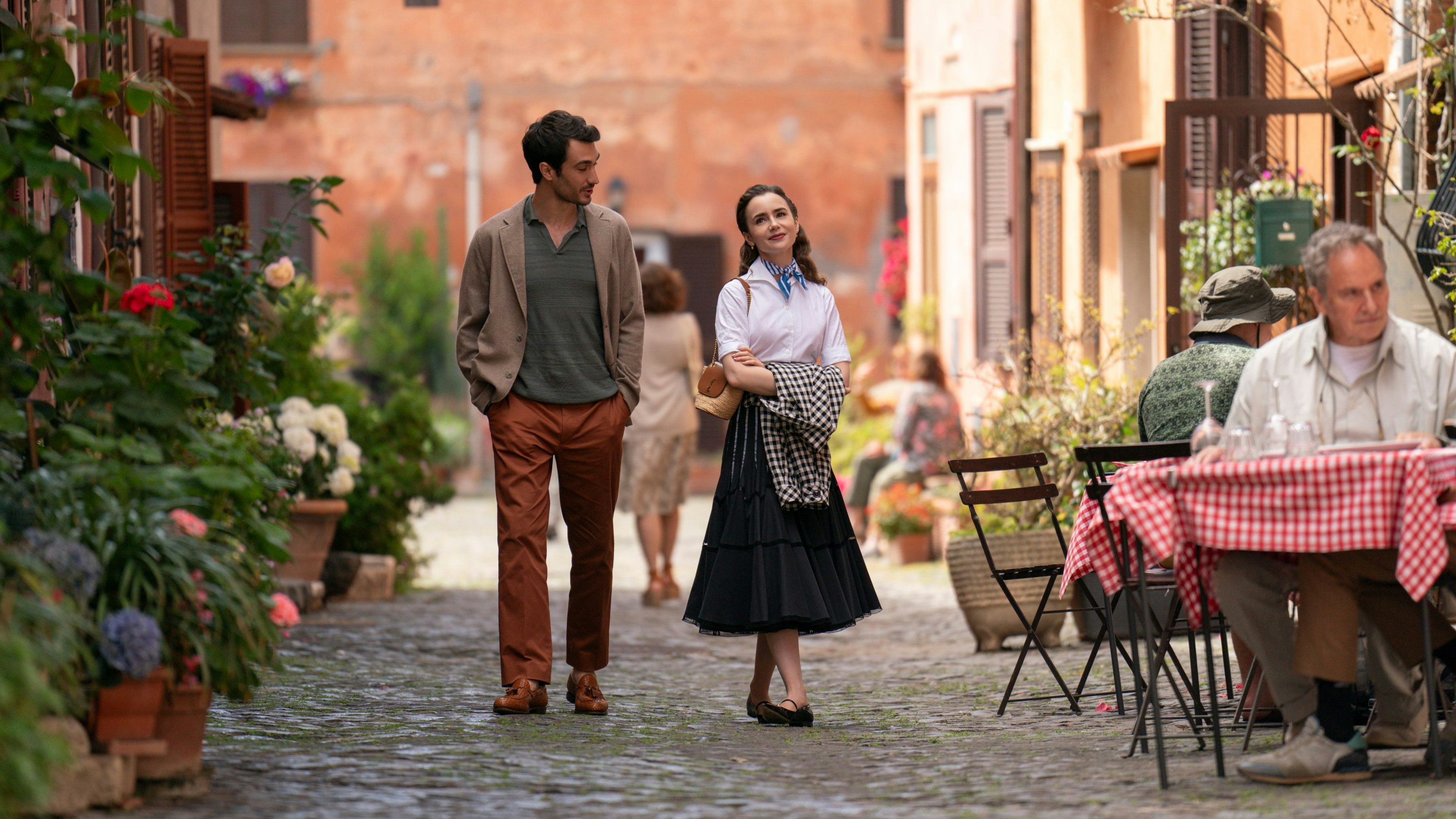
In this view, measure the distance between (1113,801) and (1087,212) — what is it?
327 inches

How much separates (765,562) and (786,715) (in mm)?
506

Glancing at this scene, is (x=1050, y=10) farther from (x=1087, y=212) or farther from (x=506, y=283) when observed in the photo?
(x=506, y=283)

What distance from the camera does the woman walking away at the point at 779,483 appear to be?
19.8ft

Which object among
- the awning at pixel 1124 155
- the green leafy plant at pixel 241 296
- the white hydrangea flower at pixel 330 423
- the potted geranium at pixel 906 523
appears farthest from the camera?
the potted geranium at pixel 906 523

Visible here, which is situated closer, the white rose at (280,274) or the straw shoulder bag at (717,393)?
the straw shoulder bag at (717,393)

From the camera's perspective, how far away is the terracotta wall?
73.6ft

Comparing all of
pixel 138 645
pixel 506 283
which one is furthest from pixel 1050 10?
pixel 138 645

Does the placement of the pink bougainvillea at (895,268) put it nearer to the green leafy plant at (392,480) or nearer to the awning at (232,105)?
the awning at (232,105)

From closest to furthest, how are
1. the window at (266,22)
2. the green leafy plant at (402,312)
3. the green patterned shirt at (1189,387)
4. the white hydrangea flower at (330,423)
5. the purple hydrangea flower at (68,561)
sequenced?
1. the purple hydrangea flower at (68,561)
2. the green patterned shirt at (1189,387)
3. the white hydrangea flower at (330,423)
4. the green leafy plant at (402,312)
5. the window at (266,22)

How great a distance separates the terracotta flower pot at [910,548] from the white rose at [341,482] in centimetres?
465

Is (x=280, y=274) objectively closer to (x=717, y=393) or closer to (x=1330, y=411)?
(x=717, y=393)

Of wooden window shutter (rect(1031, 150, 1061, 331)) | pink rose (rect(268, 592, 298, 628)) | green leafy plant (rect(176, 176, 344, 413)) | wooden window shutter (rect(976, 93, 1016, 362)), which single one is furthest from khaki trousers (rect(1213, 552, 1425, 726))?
wooden window shutter (rect(976, 93, 1016, 362))

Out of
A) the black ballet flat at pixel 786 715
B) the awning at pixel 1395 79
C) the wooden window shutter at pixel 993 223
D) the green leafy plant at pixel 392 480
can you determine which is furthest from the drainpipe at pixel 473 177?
the black ballet flat at pixel 786 715

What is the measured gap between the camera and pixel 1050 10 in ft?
44.3
